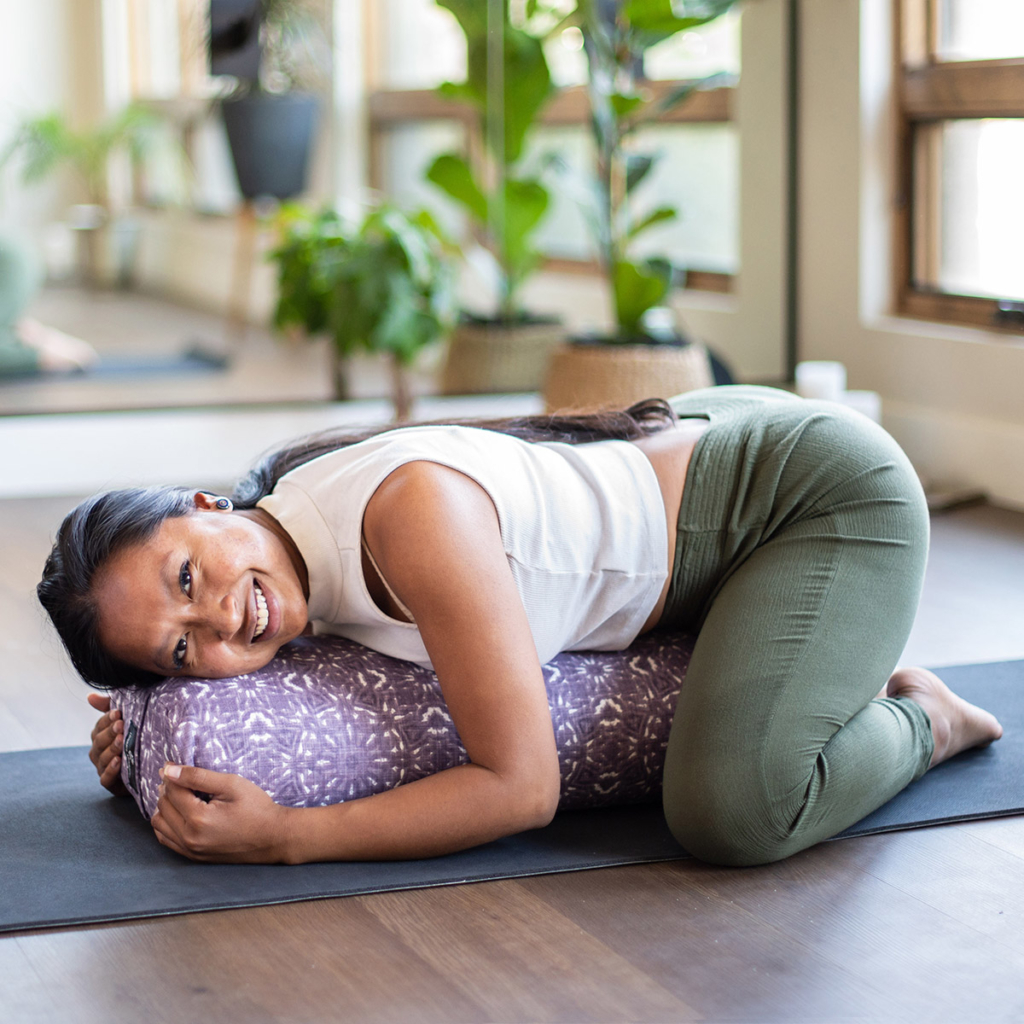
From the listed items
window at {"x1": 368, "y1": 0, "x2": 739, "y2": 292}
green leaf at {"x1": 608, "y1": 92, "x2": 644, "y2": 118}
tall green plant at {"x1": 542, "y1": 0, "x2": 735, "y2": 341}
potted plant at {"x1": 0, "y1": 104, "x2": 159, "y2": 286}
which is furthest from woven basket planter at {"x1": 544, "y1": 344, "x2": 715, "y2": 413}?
potted plant at {"x1": 0, "y1": 104, "x2": 159, "y2": 286}

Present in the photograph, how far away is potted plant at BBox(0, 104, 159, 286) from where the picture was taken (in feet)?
12.1

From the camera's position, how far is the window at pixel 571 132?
13.2 ft

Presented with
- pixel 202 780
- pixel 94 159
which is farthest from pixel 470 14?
pixel 202 780

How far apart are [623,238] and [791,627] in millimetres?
2532

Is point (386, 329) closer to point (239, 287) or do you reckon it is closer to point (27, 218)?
point (239, 287)

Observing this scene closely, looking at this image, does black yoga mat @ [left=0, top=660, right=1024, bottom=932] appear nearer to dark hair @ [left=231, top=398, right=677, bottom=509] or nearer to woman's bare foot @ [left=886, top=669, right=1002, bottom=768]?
woman's bare foot @ [left=886, top=669, right=1002, bottom=768]

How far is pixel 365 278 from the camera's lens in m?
4.02

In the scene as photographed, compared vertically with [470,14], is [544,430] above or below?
below

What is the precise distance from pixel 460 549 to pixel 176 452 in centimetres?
276

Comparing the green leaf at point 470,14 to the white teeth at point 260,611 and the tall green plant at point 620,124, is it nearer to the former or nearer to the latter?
the tall green plant at point 620,124

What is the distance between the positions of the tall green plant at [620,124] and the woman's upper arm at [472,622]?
97.7 inches

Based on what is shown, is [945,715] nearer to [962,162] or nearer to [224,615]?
[224,615]

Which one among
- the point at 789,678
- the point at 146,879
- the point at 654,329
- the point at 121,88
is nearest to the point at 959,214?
the point at 654,329

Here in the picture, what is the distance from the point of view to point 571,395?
3891 mm
